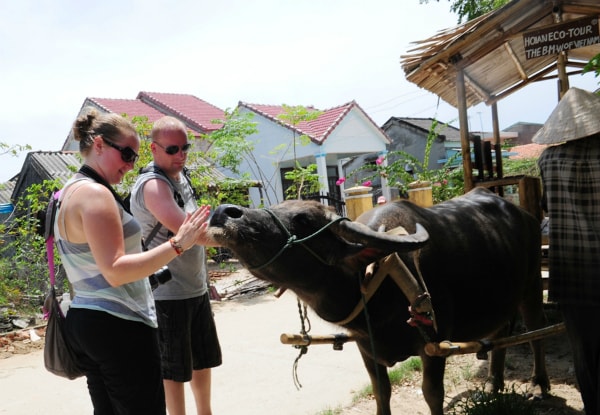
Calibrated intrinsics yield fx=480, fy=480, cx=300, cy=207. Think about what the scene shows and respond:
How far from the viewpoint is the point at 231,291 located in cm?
912

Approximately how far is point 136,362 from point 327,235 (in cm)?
105

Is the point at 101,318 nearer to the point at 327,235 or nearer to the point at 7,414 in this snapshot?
the point at 327,235

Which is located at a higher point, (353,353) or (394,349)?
(394,349)

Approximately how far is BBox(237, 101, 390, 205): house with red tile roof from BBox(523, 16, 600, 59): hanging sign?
1102cm

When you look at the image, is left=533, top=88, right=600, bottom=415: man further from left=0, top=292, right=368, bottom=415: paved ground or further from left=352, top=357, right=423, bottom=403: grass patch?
left=0, top=292, right=368, bottom=415: paved ground

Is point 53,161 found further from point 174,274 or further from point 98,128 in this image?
point 98,128

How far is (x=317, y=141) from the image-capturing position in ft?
51.4

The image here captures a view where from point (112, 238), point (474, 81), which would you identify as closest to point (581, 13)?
point (474, 81)

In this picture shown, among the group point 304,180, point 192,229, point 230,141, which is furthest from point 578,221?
point 304,180

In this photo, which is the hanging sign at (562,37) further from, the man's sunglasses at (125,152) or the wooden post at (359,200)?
the man's sunglasses at (125,152)

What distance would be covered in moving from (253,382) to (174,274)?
2.13 meters

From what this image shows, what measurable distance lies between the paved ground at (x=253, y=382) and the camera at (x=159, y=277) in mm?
1780

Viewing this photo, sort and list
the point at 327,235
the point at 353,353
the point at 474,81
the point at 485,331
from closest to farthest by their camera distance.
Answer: the point at 327,235 → the point at 485,331 → the point at 353,353 → the point at 474,81

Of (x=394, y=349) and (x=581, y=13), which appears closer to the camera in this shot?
(x=394, y=349)
